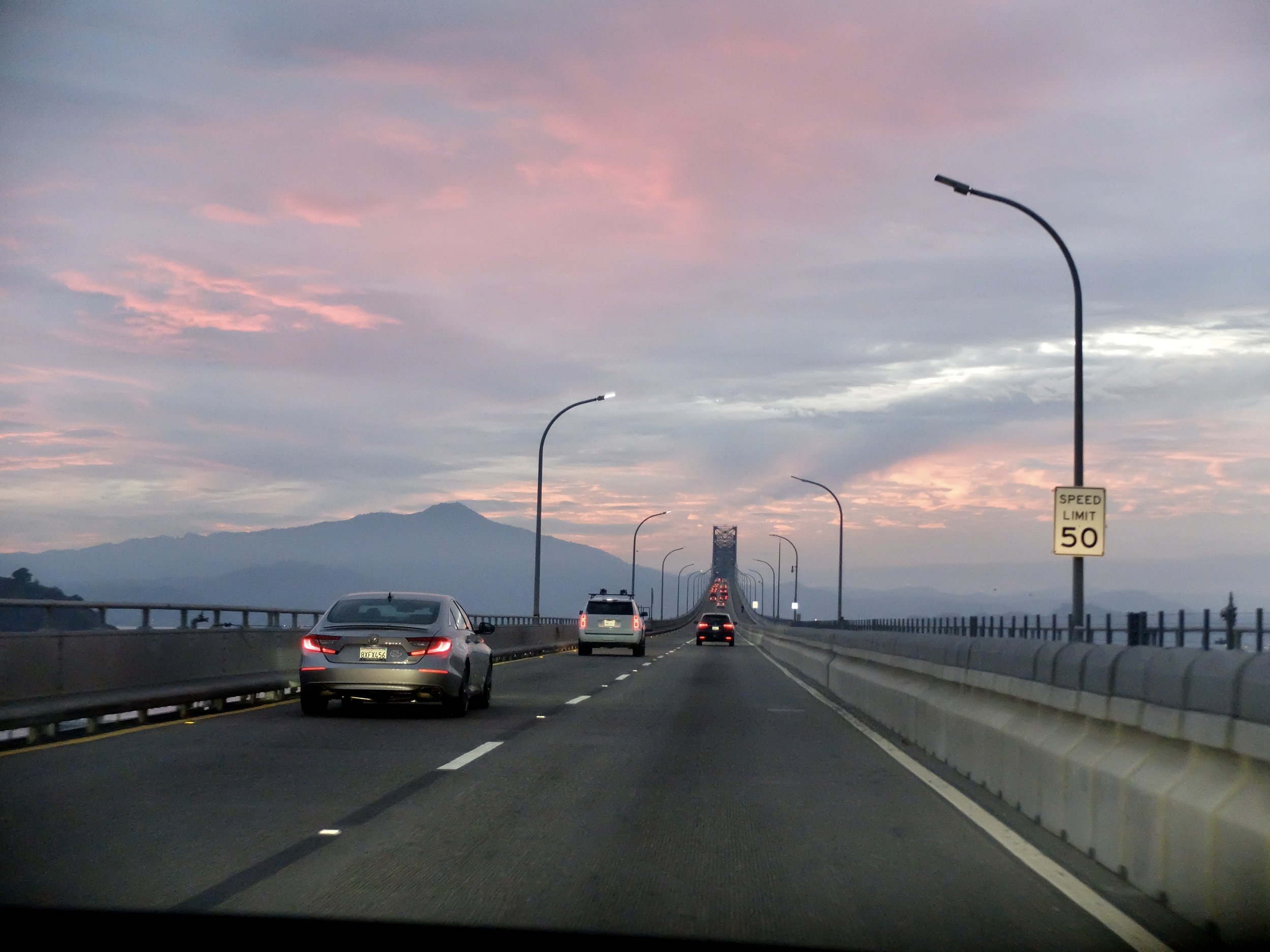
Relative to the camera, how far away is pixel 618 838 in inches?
332

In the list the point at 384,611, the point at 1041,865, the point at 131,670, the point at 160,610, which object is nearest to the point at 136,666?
the point at 131,670

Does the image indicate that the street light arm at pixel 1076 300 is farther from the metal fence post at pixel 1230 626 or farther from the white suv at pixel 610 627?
the white suv at pixel 610 627

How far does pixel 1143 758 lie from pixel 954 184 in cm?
1572

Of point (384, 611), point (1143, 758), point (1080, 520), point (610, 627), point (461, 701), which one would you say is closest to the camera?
point (1143, 758)

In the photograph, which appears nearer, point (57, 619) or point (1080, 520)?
point (57, 619)

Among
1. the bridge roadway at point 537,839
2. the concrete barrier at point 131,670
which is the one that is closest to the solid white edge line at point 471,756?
the bridge roadway at point 537,839

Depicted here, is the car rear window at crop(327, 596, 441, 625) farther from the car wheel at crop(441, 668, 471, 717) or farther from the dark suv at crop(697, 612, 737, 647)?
the dark suv at crop(697, 612, 737, 647)

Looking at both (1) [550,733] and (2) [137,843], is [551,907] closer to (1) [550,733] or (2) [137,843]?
(2) [137,843]

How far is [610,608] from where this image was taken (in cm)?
4747

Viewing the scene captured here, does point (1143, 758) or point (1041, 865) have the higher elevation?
point (1143, 758)

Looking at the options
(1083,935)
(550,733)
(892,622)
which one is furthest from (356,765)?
(892,622)

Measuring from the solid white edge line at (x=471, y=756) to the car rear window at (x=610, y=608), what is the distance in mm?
33149

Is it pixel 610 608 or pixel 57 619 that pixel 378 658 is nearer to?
pixel 57 619

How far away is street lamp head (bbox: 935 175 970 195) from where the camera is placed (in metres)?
21.2
